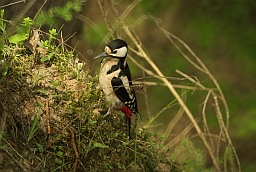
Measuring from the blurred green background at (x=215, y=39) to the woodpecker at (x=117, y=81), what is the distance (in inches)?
158

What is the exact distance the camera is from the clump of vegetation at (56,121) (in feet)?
12.2

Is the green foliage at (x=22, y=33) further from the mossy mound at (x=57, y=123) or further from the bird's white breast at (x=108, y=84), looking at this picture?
the bird's white breast at (x=108, y=84)

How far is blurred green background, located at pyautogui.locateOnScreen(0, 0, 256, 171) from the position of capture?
8.30m

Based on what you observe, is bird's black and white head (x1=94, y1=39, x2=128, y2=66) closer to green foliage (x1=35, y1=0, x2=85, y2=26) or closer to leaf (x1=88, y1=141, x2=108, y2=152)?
green foliage (x1=35, y1=0, x2=85, y2=26)

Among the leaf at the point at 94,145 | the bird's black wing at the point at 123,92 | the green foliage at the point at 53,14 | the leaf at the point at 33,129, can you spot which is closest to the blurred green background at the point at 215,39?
the green foliage at the point at 53,14

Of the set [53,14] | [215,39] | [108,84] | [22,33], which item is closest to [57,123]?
[108,84]

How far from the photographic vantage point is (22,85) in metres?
3.84

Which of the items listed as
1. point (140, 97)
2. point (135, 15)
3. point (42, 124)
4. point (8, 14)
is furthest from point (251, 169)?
point (42, 124)

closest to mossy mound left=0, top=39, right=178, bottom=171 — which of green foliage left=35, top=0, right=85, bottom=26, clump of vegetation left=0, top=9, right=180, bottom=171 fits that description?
clump of vegetation left=0, top=9, right=180, bottom=171

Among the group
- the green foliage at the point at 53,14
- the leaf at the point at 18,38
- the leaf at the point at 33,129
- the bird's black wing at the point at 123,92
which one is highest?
the green foliage at the point at 53,14

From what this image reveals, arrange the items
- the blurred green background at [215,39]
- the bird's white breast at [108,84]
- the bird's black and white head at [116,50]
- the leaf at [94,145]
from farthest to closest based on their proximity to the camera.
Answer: the blurred green background at [215,39], the bird's black and white head at [116,50], the bird's white breast at [108,84], the leaf at [94,145]

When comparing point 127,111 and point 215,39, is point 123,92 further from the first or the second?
point 215,39

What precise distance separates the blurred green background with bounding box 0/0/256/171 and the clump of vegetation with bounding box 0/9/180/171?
4.11 metres

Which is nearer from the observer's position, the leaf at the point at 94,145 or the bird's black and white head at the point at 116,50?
the leaf at the point at 94,145
